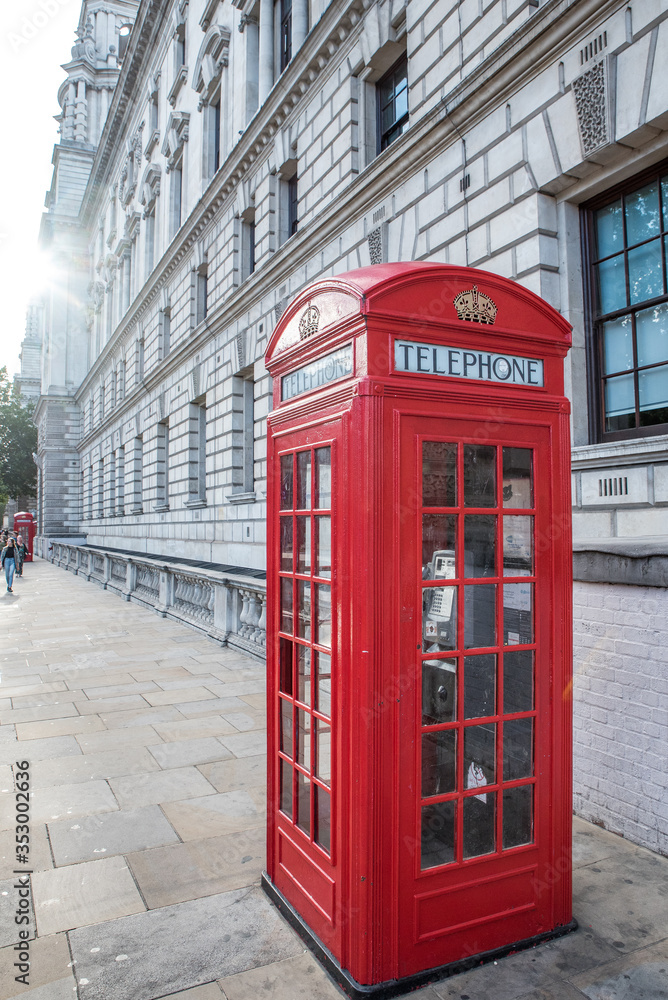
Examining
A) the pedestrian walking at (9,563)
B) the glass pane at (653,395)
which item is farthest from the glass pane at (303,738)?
the pedestrian walking at (9,563)

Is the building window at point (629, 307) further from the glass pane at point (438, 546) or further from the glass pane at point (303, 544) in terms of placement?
the glass pane at point (303, 544)

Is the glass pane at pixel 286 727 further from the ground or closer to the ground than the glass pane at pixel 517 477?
closer to the ground

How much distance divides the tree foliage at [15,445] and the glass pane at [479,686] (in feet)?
210

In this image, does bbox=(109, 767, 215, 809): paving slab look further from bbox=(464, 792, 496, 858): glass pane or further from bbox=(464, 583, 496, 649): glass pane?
bbox=(464, 583, 496, 649): glass pane

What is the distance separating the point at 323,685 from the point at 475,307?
1747 mm

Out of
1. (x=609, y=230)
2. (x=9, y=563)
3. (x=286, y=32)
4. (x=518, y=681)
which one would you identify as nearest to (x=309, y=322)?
(x=518, y=681)

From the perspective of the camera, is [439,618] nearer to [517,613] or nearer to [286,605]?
[517,613]

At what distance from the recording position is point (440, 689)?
2730mm

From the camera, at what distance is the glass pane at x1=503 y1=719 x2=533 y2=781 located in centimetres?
284

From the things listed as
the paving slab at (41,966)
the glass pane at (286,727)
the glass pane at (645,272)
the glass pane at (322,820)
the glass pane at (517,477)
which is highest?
the glass pane at (645,272)

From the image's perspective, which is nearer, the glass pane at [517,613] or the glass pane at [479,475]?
the glass pane at [479,475]

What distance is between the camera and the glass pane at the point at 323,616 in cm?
285

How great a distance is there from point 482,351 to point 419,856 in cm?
202

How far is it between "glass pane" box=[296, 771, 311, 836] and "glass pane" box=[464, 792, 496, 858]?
0.71 meters
